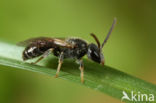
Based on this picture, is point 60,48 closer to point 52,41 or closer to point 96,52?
point 52,41

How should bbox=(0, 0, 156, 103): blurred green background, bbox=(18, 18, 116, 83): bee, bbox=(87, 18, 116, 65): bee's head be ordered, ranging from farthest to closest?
bbox=(0, 0, 156, 103): blurred green background, bbox=(18, 18, 116, 83): bee, bbox=(87, 18, 116, 65): bee's head

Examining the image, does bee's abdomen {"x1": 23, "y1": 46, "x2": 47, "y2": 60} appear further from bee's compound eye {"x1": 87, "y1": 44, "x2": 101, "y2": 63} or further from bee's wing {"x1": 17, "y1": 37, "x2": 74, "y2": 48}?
bee's compound eye {"x1": 87, "y1": 44, "x2": 101, "y2": 63}

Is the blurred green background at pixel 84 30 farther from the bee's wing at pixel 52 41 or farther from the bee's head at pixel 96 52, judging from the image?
the bee's head at pixel 96 52

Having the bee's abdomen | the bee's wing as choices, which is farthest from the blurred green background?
the bee's wing

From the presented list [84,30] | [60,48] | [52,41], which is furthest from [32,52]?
[84,30]

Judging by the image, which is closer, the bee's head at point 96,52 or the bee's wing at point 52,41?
the bee's head at point 96,52

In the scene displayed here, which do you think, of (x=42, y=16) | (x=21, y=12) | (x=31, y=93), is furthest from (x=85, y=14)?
(x=31, y=93)

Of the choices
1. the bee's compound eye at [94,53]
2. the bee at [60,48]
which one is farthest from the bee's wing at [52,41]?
the bee's compound eye at [94,53]
